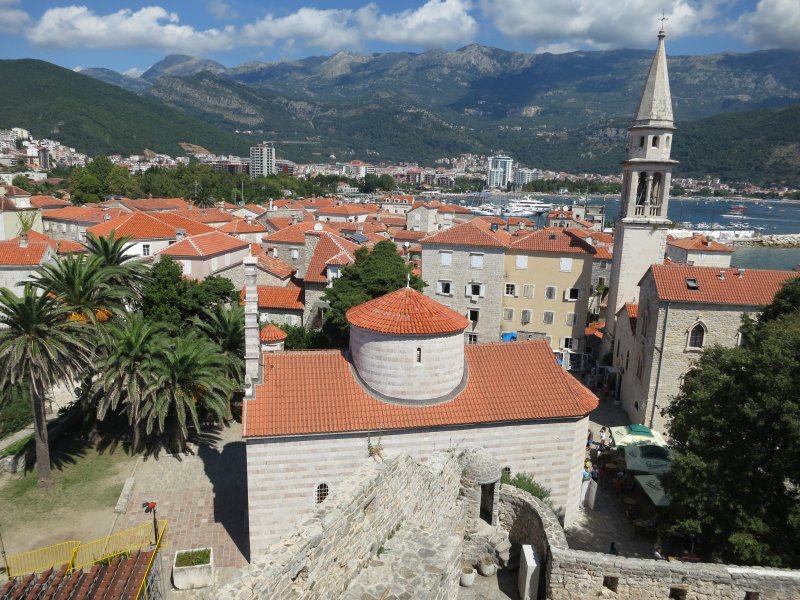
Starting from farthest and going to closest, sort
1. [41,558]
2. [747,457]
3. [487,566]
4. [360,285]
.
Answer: [360,285] → [41,558] → [487,566] → [747,457]

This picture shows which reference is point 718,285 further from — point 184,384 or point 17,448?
point 17,448

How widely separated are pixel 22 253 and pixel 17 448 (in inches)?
896

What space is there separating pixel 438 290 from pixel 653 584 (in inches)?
1080

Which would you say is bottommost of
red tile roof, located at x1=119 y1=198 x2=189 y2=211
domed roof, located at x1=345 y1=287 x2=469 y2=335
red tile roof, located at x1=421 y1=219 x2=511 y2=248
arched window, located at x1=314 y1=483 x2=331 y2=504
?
arched window, located at x1=314 y1=483 x2=331 y2=504

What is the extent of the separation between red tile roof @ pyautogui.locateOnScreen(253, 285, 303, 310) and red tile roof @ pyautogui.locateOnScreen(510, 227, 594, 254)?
1624cm

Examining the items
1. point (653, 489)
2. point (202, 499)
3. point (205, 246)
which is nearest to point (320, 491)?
point (202, 499)

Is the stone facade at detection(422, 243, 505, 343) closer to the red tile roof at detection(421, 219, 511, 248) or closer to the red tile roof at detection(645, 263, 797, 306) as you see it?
the red tile roof at detection(421, 219, 511, 248)

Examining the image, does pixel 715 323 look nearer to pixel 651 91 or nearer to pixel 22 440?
pixel 651 91

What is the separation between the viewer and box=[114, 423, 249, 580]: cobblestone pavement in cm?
1755

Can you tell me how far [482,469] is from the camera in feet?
51.6

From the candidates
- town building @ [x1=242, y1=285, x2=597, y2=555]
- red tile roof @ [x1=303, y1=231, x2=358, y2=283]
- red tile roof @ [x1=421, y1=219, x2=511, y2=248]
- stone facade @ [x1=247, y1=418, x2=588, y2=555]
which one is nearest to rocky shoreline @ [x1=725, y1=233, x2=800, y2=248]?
red tile roof @ [x1=421, y1=219, x2=511, y2=248]

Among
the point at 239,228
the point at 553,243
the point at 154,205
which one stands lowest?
the point at 239,228

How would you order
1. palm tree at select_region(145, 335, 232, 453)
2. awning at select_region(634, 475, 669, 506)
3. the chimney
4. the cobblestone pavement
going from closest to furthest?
the chimney, the cobblestone pavement, awning at select_region(634, 475, 669, 506), palm tree at select_region(145, 335, 232, 453)

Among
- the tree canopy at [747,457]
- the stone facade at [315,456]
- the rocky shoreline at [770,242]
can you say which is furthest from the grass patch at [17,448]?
the rocky shoreline at [770,242]
